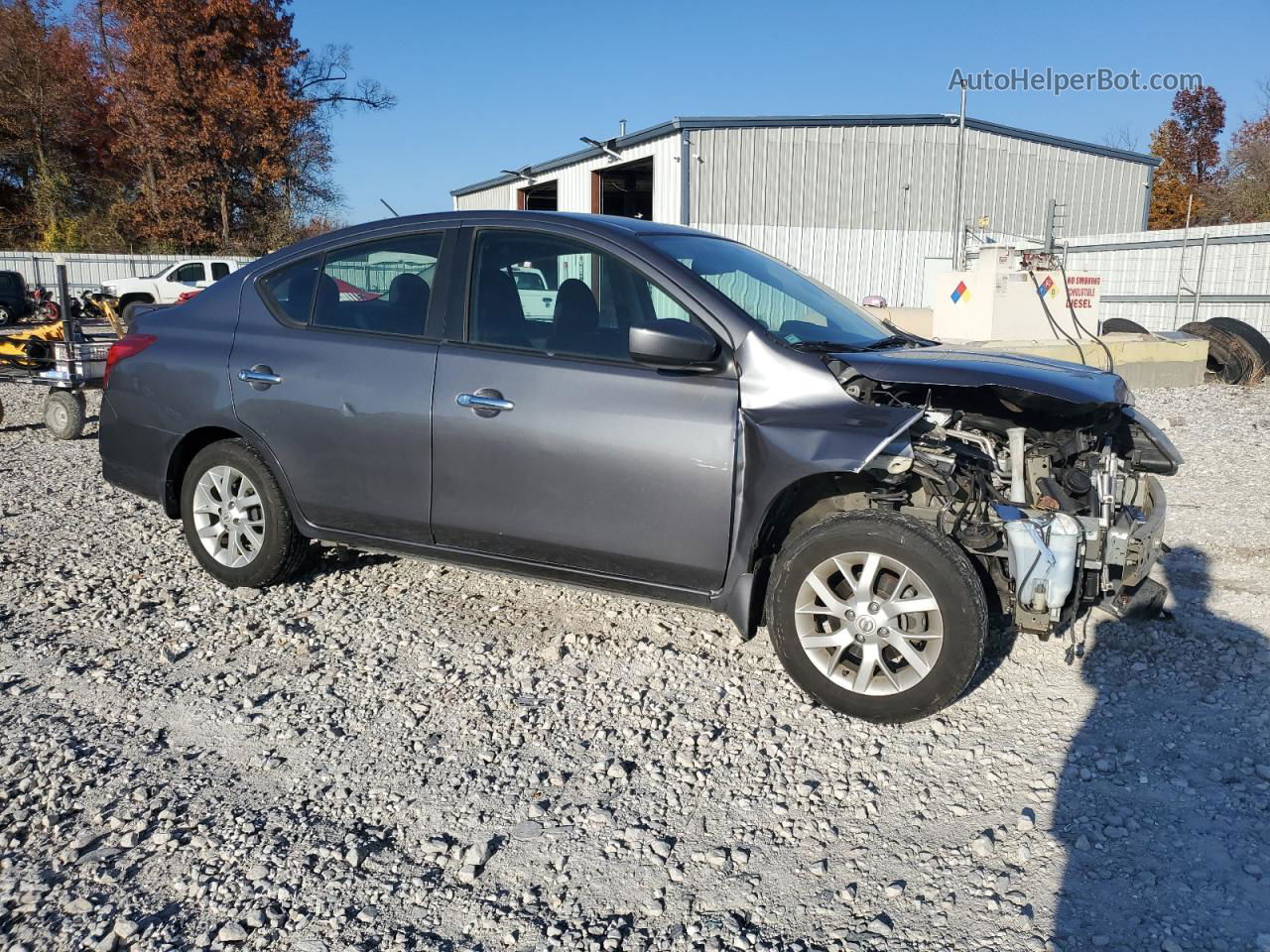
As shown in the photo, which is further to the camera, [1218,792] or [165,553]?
[165,553]

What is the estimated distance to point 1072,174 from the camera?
30328 mm

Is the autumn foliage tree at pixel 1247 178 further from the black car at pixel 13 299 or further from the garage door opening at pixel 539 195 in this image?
the black car at pixel 13 299

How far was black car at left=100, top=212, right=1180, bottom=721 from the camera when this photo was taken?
363cm

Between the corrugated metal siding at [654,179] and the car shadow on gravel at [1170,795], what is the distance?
19161 mm

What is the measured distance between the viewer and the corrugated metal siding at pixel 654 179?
2534 cm

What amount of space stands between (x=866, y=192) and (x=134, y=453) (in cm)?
2527

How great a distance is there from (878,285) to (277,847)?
2744 cm

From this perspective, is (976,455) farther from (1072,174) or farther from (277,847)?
(1072,174)

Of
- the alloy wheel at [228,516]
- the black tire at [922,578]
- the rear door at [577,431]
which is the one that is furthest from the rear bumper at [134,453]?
the black tire at [922,578]

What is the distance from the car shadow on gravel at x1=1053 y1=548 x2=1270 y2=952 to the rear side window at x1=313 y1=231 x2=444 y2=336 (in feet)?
10.7

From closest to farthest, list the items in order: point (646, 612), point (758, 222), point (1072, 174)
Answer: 1. point (646, 612)
2. point (758, 222)
3. point (1072, 174)

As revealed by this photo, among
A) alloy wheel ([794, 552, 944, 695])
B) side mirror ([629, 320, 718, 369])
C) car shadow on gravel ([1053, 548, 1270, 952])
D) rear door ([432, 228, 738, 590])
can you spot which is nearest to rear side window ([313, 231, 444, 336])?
rear door ([432, 228, 738, 590])

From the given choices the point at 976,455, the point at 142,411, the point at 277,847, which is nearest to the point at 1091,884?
the point at 976,455

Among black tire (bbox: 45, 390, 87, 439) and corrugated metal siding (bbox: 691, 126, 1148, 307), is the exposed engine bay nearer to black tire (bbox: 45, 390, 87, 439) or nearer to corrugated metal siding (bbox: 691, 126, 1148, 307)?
black tire (bbox: 45, 390, 87, 439)
